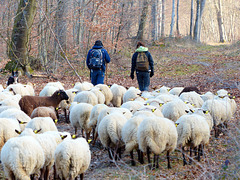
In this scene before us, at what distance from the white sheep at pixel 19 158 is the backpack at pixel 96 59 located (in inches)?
260

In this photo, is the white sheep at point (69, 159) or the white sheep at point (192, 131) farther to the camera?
Answer: the white sheep at point (192, 131)

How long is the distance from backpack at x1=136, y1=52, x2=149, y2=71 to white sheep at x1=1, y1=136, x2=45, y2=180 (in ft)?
22.0

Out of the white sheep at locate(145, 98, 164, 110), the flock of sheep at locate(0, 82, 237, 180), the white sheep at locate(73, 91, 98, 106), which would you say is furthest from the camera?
the white sheep at locate(73, 91, 98, 106)

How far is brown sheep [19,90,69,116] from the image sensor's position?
8.79 metres

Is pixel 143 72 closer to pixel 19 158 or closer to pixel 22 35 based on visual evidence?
pixel 19 158

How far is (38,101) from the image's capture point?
9117mm

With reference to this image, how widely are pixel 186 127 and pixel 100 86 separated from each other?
4.86m

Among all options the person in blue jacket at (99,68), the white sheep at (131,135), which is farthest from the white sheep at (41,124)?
the person in blue jacket at (99,68)

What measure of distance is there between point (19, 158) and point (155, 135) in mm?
2399

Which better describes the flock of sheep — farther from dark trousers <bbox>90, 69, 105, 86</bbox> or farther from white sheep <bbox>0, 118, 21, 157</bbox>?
dark trousers <bbox>90, 69, 105, 86</bbox>

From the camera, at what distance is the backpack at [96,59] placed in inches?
433

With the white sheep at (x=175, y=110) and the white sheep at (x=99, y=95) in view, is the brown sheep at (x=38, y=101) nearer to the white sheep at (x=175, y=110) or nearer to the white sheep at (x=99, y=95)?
the white sheep at (x=99, y=95)

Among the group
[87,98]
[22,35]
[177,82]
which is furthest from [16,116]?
[177,82]

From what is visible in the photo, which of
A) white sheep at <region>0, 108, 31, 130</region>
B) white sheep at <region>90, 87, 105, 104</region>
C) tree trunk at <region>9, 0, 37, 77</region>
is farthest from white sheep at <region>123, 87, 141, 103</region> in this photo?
tree trunk at <region>9, 0, 37, 77</region>
